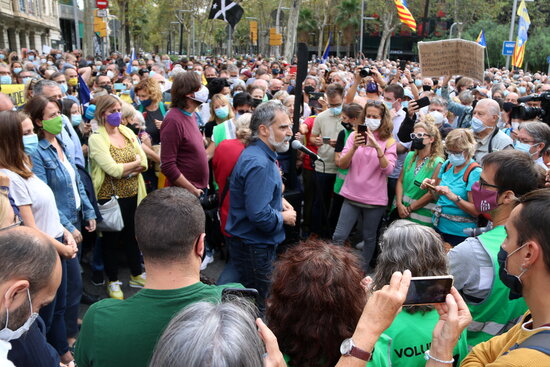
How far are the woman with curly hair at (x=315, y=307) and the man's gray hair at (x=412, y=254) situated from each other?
0.45 m

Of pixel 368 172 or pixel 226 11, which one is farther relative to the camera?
pixel 226 11

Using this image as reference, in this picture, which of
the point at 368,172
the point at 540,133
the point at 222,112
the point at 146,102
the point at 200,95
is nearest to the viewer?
the point at 540,133

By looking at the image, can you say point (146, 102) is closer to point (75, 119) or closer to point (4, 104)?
point (75, 119)

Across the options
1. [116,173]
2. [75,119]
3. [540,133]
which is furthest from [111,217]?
[540,133]

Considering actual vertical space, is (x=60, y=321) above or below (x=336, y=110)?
below

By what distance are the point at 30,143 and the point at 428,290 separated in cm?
302

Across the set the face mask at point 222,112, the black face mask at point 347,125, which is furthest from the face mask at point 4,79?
the black face mask at point 347,125

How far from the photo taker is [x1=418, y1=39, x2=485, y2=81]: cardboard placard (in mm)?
6695

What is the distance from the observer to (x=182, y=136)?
14.5ft

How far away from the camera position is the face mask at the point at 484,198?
3104 millimetres

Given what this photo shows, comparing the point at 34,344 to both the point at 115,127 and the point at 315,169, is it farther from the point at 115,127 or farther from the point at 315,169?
the point at 315,169

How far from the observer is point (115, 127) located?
4.62m

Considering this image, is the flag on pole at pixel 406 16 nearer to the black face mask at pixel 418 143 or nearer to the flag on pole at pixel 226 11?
the flag on pole at pixel 226 11

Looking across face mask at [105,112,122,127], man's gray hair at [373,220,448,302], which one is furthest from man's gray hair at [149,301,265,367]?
face mask at [105,112,122,127]
